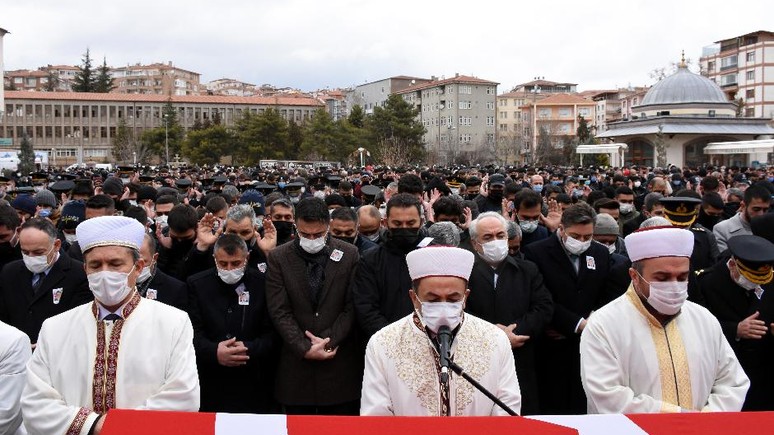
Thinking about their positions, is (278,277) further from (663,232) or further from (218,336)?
(663,232)

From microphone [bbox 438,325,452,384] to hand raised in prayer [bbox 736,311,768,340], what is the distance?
8.78 feet

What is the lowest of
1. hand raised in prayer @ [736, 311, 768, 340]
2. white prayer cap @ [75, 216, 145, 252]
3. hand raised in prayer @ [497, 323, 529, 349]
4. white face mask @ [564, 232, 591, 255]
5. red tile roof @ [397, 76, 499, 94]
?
hand raised in prayer @ [497, 323, 529, 349]

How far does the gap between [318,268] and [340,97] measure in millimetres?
135082

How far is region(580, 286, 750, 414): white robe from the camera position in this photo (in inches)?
148

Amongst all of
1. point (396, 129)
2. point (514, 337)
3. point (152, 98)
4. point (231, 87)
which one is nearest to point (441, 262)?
point (514, 337)

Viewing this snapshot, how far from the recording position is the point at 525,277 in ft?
18.8

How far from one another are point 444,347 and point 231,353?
2606 mm

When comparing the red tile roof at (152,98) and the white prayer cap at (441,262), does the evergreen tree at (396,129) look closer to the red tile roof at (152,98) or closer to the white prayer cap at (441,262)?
the red tile roof at (152,98)

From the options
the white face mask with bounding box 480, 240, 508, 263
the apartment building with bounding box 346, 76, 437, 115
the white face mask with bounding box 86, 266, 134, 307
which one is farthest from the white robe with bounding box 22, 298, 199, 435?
the apartment building with bounding box 346, 76, 437, 115

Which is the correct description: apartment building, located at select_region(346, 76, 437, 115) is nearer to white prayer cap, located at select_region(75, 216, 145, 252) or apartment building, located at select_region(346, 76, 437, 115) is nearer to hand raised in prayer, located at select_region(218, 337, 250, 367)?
hand raised in prayer, located at select_region(218, 337, 250, 367)

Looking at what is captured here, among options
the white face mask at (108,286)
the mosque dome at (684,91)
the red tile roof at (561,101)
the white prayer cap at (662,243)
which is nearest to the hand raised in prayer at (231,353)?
the white face mask at (108,286)

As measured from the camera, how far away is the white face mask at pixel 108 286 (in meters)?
3.75

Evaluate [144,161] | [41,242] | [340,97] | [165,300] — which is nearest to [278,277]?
[165,300]

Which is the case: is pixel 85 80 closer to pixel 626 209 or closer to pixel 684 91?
pixel 684 91
